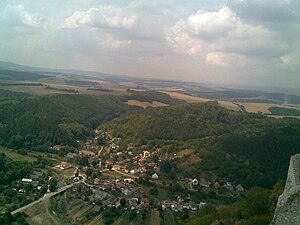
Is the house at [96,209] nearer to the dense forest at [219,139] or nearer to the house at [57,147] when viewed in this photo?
the dense forest at [219,139]

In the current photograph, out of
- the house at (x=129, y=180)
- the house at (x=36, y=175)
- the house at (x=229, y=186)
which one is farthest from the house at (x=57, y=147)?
the house at (x=229, y=186)

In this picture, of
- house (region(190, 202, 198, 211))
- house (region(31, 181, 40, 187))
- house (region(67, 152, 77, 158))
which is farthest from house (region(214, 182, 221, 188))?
house (region(67, 152, 77, 158))

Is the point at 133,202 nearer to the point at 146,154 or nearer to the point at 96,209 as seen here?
the point at 96,209

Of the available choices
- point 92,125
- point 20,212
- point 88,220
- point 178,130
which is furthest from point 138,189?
point 92,125

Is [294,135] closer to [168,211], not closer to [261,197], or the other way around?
[168,211]

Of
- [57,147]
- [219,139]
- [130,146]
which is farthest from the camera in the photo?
[130,146]

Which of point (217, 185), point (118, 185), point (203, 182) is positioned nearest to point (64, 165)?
point (118, 185)
